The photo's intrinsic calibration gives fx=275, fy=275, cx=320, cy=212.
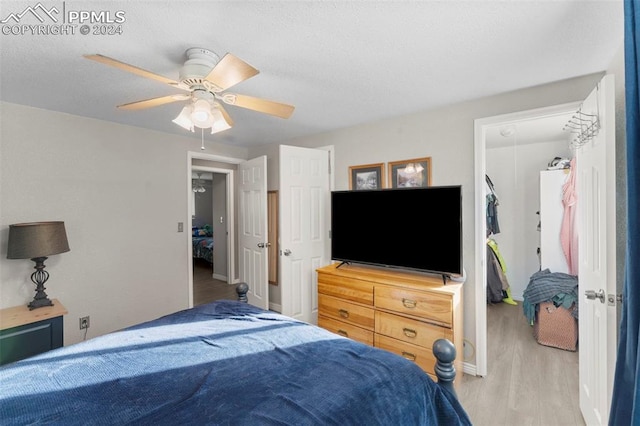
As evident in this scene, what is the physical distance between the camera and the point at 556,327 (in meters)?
2.81

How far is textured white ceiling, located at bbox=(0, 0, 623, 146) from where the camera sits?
131 cm

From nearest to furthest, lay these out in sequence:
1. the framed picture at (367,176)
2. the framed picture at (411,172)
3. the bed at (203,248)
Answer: the framed picture at (411,172)
the framed picture at (367,176)
the bed at (203,248)

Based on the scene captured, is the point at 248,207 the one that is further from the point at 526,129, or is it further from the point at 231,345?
the point at 526,129

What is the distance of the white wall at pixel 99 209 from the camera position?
2.47 m

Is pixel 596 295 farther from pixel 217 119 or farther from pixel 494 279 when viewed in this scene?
pixel 494 279

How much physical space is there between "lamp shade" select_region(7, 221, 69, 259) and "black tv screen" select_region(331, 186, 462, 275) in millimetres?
2554

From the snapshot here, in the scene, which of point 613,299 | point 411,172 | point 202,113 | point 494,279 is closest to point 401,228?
point 411,172

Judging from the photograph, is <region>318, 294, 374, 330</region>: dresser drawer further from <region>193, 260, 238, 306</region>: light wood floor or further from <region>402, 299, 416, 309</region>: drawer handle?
<region>193, 260, 238, 306</region>: light wood floor

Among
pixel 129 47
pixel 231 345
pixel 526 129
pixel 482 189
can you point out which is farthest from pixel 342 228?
pixel 526 129

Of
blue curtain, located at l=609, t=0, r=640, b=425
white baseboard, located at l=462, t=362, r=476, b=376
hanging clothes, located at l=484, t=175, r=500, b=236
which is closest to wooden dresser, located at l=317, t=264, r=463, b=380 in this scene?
white baseboard, located at l=462, t=362, r=476, b=376

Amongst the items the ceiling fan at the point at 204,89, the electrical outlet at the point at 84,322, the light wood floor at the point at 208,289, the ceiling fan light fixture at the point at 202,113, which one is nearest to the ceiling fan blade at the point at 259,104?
the ceiling fan at the point at 204,89

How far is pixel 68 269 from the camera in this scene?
8.91ft

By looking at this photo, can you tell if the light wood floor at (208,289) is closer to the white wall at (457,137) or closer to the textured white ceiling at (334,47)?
the white wall at (457,137)

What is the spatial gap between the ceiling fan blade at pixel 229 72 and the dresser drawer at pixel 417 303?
6.42 feet
